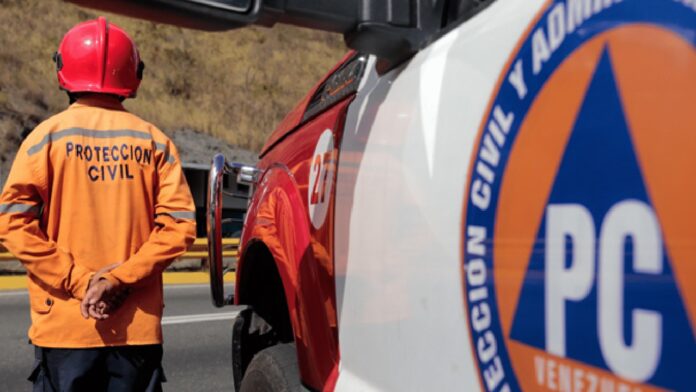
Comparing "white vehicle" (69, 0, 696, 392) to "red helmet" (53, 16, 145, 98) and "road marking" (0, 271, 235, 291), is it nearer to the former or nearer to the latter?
"red helmet" (53, 16, 145, 98)

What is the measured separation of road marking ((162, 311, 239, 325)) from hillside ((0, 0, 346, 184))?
15373 millimetres

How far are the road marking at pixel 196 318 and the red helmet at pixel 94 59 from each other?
15.9ft

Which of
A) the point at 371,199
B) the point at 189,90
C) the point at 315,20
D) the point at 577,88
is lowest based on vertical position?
the point at 371,199

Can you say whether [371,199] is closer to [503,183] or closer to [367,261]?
[367,261]

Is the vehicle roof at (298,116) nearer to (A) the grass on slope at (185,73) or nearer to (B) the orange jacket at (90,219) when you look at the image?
(B) the orange jacket at (90,219)

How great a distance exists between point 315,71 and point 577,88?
120 feet

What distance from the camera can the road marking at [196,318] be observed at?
7.45 metres

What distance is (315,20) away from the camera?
4.44 ft

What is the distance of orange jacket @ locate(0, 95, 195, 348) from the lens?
8.52ft

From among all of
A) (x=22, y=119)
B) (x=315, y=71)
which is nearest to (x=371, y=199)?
(x=22, y=119)

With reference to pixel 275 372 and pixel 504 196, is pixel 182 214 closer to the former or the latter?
pixel 275 372

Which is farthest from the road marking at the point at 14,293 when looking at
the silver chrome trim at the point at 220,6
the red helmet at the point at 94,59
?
the silver chrome trim at the point at 220,6

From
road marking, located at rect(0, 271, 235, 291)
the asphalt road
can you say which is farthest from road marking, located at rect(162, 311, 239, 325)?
road marking, located at rect(0, 271, 235, 291)

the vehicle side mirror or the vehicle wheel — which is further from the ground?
the vehicle side mirror
